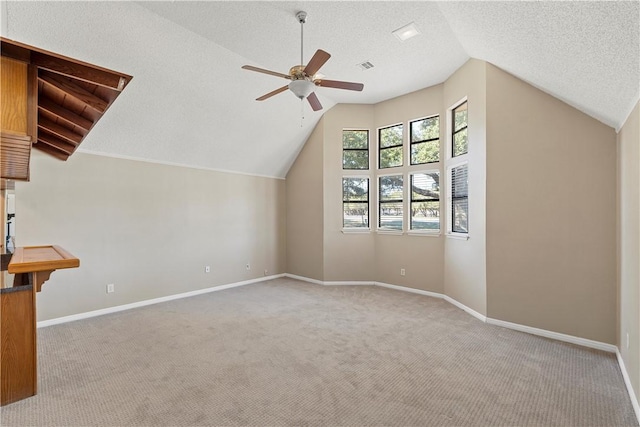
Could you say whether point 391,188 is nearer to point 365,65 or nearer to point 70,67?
point 365,65

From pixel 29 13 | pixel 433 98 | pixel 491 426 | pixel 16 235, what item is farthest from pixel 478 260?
pixel 16 235

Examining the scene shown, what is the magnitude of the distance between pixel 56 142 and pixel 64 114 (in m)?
1.20

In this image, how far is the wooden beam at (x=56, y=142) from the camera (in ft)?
11.7

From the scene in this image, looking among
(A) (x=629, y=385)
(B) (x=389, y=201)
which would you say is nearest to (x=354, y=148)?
(B) (x=389, y=201)

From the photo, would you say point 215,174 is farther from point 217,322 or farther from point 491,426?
point 491,426

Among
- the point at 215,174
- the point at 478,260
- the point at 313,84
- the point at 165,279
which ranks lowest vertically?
the point at 165,279

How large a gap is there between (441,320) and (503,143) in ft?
8.01

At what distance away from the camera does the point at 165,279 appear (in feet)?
16.9

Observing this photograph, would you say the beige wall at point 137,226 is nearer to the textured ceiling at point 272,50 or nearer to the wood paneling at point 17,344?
the textured ceiling at point 272,50

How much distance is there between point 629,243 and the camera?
8.68ft

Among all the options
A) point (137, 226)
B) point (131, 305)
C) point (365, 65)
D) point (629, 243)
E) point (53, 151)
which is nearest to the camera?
point (629, 243)

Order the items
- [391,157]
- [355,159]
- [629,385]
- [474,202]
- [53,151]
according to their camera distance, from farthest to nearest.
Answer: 1. [355,159]
2. [391,157]
3. [474,202]
4. [53,151]
5. [629,385]

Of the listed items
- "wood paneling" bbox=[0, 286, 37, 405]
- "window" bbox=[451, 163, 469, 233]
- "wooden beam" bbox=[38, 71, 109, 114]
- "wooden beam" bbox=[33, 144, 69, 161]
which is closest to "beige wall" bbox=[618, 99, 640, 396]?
"window" bbox=[451, 163, 469, 233]

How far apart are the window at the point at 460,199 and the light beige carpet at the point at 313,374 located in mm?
1380
